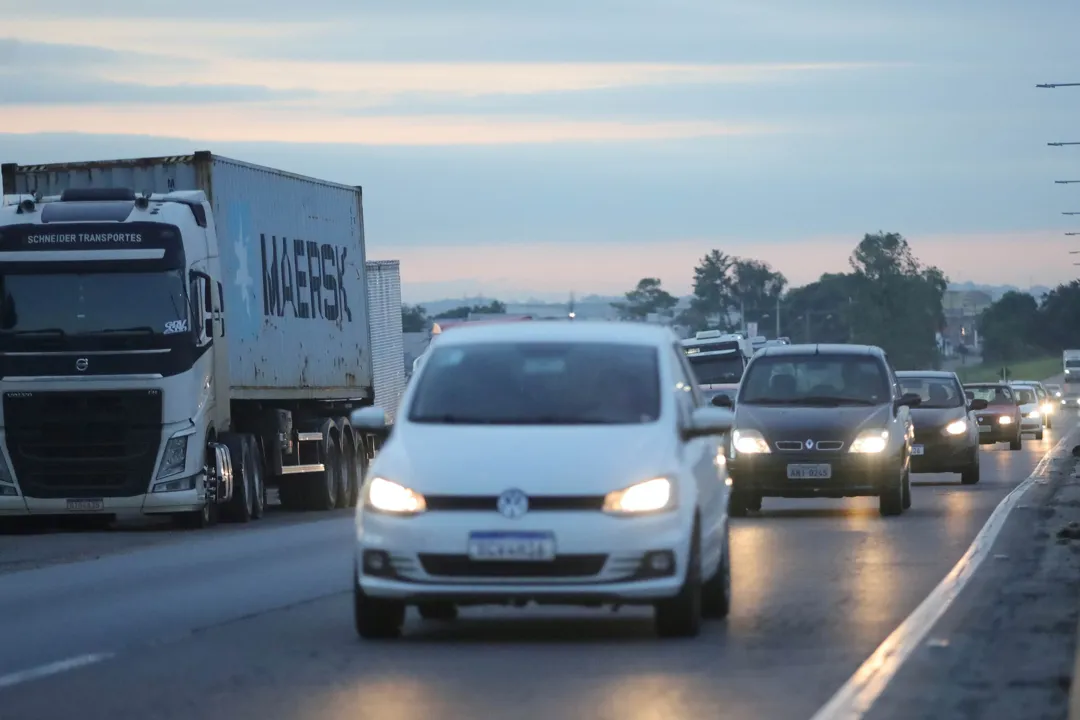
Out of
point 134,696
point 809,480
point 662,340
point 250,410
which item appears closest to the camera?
point 134,696

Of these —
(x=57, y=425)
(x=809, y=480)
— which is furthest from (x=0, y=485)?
(x=809, y=480)

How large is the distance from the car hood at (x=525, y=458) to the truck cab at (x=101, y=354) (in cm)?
1336

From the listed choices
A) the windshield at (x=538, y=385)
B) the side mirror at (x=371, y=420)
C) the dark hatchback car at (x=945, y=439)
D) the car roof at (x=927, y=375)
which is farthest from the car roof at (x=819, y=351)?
the side mirror at (x=371, y=420)

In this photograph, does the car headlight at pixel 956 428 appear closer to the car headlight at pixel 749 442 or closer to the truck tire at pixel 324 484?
the truck tire at pixel 324 484

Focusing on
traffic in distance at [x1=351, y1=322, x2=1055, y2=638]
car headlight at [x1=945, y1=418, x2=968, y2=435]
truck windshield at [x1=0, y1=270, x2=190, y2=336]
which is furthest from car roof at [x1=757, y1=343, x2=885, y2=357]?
traffic in distance at [x1=351, y1=322, x2=1055, y2=638]

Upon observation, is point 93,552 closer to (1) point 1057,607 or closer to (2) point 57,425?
(2) point 57,425

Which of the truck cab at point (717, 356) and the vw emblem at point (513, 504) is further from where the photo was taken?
the truck cab at point (717, 356)

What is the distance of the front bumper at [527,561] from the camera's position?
1144 cm

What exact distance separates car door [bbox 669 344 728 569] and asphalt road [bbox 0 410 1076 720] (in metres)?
0.54

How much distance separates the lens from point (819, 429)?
24.4 metres

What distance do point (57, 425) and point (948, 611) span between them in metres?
13.9

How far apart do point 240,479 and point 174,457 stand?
2.33m

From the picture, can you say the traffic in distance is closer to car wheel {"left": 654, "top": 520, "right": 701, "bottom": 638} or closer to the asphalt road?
car wheel {"left": 654, "top": 520, "right": 701, "bottom": 638}

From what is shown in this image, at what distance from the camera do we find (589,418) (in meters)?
12.2
